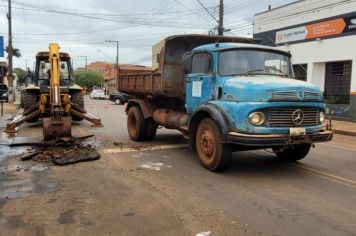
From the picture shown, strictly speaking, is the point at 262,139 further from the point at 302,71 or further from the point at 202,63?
the point at 302,71

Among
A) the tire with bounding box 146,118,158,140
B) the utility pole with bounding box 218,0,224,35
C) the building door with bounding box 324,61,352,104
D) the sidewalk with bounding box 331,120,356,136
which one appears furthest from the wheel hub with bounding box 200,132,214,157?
the utility pole with bounding box 218,0,224,35

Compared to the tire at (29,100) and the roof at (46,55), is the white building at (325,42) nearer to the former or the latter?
the roof at (46,55)

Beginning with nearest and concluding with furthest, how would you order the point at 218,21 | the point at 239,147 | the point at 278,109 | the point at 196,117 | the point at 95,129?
the point at 278,109, the point at 239,147, the point at 196,117, the point at 95,129, the point at 218,21

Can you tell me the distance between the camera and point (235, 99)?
24.7 ft

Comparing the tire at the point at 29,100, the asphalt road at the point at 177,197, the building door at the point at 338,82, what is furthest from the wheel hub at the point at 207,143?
the building door at the point at 338,82

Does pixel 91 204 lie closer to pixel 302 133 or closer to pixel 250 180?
pixel 250 180

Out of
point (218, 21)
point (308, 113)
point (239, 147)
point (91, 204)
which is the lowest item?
point (91, 204)

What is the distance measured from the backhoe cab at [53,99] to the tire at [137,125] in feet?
5.82

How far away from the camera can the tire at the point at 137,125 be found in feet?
38.8

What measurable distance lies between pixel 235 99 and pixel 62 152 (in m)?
4.34

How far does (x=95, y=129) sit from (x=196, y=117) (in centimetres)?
730

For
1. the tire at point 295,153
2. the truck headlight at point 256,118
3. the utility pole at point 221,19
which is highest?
the utility pole at point 221,19

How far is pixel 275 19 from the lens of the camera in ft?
83.5

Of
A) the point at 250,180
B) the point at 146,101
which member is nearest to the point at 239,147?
the point at 250,180
